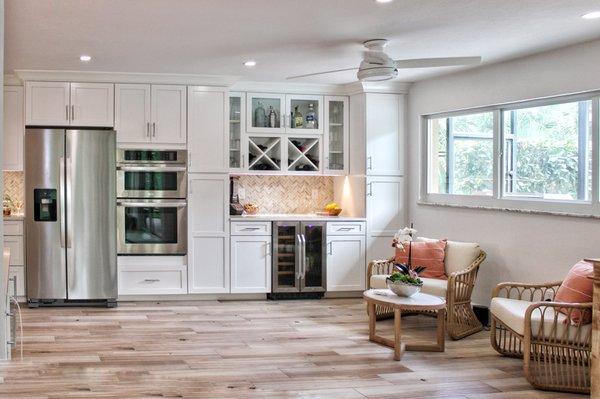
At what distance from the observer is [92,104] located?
6984 millimetres

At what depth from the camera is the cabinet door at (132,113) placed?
23.1 ft

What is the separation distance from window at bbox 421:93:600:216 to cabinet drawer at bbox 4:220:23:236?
14.1ft

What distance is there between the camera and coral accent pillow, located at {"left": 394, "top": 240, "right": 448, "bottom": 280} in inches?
246

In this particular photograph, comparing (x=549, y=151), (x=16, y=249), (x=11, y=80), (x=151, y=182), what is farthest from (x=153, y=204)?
(x=549, y=151)

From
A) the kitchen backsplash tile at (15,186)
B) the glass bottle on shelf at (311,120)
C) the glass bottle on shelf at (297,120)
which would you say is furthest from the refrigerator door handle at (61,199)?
the glass bottle on shelf at (311,120)

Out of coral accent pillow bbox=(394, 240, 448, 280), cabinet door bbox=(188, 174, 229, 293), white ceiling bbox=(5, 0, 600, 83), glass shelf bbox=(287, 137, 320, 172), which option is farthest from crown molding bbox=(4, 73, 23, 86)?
coral accent pillow bbox=(394, 240, 448, 280)

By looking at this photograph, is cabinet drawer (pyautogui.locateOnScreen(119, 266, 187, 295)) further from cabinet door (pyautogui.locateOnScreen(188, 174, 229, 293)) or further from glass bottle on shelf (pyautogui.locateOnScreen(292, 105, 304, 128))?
glass bottle on shelf (pyautogui.locateOnScreen(292, 105, 304, 128))

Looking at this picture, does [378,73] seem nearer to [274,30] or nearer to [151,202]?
[274,30]

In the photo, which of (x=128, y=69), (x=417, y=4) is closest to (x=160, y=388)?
(x=417, y=4)

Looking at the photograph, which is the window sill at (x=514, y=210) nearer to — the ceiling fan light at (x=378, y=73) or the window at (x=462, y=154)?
the window at (x=462, y=154)

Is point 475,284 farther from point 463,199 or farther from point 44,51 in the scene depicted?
point 44,51

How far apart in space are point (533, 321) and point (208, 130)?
410cm

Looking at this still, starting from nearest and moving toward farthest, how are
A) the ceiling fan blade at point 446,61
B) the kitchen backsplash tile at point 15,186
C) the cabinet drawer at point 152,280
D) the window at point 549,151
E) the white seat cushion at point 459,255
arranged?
the ceiling fan blade at point 446,61, the window at point 549,151, the white seat cushion at point 459,255, the cabinet drawer at point 152,280, the kitchen backsplash tile at point 15,186

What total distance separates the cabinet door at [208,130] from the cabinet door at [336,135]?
1214mm
